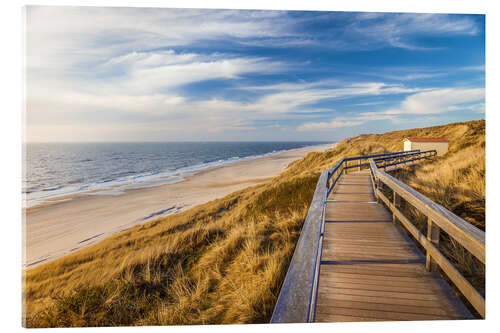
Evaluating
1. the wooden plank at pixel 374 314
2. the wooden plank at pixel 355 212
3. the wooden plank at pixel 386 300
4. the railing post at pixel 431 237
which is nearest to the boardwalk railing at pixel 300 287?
the wooden plank at pixel 374 314

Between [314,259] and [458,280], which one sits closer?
[314,259]

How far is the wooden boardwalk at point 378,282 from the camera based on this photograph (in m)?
1.91

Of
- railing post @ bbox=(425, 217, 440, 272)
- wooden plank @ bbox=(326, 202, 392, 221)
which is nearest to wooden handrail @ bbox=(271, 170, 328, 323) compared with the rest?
railing post @ bbox=(425, 217, 440, 272)

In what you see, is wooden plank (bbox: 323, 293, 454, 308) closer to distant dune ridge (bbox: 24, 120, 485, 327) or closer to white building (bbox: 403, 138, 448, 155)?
distant dune ridge (bbox: 24, 120, 485, 327)

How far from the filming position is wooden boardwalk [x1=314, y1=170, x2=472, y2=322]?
1.91 m

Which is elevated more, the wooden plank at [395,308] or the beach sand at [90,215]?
the wooden plank at [395,308]

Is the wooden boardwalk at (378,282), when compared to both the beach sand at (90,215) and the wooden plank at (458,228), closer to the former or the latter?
the wooden plank at (458,228)

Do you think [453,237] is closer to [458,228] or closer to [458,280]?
[458,228]

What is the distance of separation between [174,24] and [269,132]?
747 cm

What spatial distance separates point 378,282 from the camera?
218 centimetres

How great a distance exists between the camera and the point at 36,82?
3.75 metres

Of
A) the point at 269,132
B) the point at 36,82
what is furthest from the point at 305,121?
the point at 36,82

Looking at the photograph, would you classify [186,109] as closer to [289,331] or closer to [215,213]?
[215,213]

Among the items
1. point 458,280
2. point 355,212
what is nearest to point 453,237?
point 458,280
